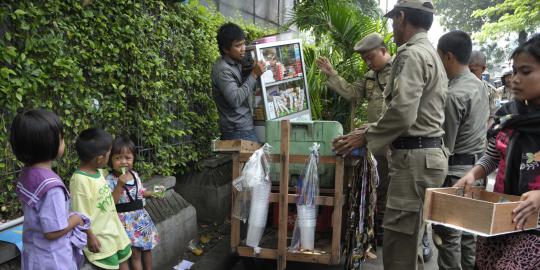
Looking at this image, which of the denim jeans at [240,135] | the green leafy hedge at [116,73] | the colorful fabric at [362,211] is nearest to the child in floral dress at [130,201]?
the green leafy hedge at [116,73]

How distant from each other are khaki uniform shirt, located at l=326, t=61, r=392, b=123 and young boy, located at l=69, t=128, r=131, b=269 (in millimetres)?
2923

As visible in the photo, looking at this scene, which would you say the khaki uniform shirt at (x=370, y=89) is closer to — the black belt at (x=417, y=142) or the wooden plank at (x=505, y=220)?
the black belt at (x=417, y=142)

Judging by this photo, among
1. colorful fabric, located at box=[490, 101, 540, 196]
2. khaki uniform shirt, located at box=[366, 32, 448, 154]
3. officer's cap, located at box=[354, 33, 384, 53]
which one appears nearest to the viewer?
colorful fabric, located at box=[490, 101, 540, 196]

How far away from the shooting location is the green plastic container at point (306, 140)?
3.30 m

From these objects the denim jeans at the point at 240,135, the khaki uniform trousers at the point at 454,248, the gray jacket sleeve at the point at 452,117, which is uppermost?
the gray jacket sleeve at the point at 452,117

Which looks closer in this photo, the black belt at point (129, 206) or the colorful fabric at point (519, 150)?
the colorful fabric at point (519, 150)

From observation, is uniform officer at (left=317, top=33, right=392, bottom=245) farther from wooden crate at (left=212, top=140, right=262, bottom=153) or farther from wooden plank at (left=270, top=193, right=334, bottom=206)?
wooden crate at (left=212, top=140, right=262, bottom=153)

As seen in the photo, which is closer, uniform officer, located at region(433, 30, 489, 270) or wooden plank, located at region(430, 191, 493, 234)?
wooden plank, located at region(430, 191, 493, 234)

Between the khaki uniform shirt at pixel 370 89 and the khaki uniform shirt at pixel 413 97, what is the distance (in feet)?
5.00

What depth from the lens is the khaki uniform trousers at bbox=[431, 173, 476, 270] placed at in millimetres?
3521

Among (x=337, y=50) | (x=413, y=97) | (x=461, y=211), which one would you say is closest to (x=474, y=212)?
(x=461, y=211)

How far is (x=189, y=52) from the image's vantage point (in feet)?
14.5

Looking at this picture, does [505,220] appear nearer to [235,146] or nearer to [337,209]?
[337,209]

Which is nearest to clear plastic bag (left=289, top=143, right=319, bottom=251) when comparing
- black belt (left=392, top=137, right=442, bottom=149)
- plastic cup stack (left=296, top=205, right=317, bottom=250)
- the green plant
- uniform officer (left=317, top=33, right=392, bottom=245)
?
plastic cup stack (left=296, top=205, right=317, bottom=250)
